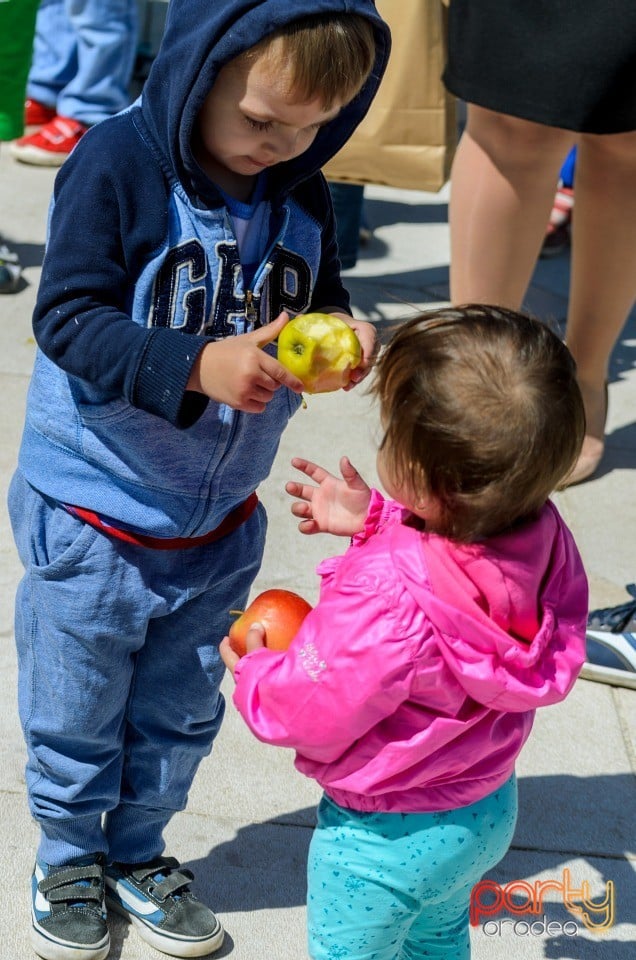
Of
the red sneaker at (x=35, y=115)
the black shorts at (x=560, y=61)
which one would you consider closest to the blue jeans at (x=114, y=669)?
the black shorts at (x=560, y=61)

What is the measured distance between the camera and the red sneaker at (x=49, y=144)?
6.36 m

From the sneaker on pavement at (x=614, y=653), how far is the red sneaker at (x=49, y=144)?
4.08 meters

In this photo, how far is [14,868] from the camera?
8.46ft

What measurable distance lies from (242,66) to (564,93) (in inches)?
78.1

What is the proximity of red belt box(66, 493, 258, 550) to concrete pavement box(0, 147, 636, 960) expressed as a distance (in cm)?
33

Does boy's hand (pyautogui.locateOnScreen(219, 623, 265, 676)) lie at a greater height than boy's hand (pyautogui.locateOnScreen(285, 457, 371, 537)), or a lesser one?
lesser

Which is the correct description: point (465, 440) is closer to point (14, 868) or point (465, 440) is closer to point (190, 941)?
point (190, 941)

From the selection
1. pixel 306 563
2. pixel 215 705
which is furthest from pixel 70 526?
pixel 306 563

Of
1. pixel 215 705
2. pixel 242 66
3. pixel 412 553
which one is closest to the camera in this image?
pixel 412 553

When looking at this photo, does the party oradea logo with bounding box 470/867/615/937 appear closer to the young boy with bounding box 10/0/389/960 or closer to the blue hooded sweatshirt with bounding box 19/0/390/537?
the young boy with bounding box 10/0/389/960

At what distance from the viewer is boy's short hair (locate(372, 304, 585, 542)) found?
1.67 m

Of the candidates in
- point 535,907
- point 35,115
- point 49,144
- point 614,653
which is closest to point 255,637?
point 535,907

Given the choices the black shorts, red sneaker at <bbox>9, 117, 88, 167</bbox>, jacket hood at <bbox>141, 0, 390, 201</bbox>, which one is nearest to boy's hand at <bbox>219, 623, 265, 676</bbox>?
jacket hood at <bbox>141, 0, 390, 201</bbox>

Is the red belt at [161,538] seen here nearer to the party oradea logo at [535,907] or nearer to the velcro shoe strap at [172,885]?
the velcro shoe strap at [172,885]
